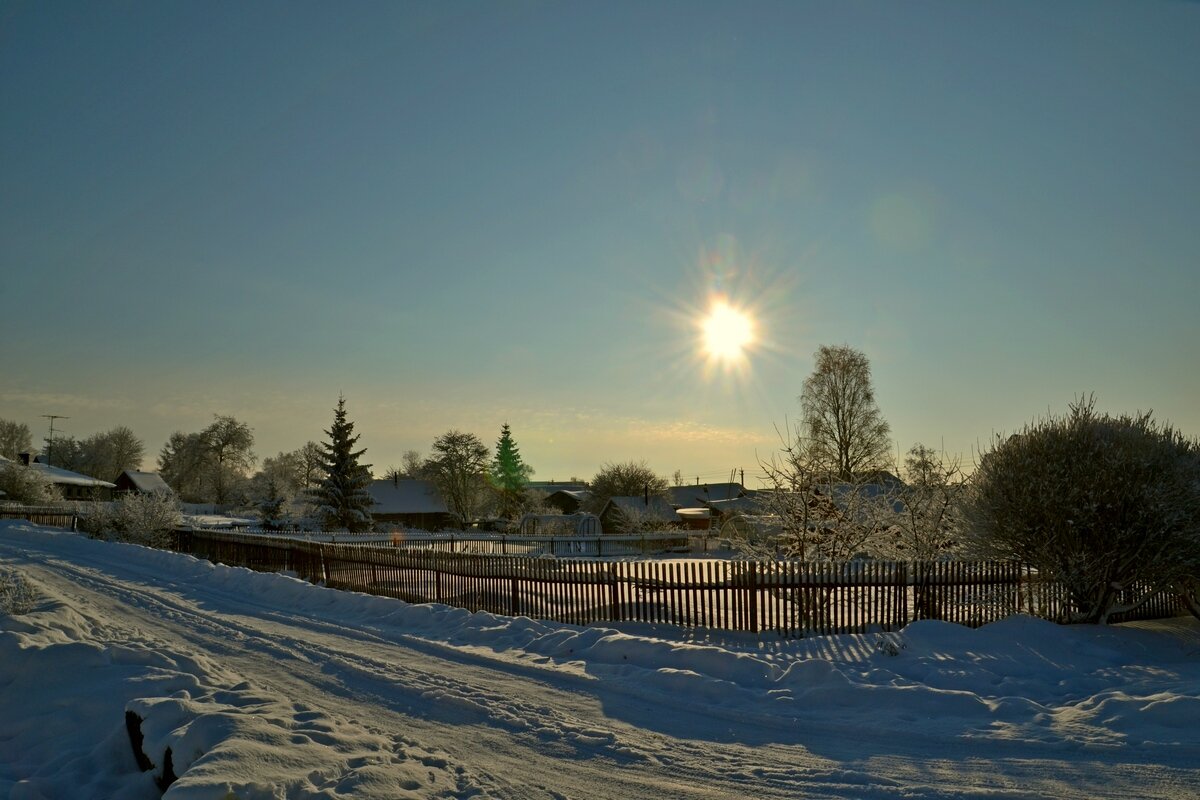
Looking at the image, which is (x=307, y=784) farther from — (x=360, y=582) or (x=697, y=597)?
(x=360, y=582)

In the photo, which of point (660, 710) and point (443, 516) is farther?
point (443, 516)

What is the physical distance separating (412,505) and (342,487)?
79.0 ft

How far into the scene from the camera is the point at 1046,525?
13.3m

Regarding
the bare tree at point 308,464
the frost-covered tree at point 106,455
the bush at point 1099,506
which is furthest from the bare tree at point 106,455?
the bush at point 1099,506

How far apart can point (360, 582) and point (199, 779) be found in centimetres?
1509

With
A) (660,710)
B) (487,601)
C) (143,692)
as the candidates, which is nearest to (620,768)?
(660,710)

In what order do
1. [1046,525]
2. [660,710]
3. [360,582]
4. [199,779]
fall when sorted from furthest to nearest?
1. [360,582]
2. [1046,525]
3. [660,710]
4. [199,779]

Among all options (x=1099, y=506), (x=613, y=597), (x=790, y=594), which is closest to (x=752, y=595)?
(x=790, y=594)

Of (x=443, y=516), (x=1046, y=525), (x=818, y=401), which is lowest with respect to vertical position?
(x=443, y=516)

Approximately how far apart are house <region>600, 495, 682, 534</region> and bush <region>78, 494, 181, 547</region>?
37.0 m

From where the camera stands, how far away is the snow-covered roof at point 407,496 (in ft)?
232

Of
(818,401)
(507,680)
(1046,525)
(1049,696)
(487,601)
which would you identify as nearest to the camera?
(1049,696)

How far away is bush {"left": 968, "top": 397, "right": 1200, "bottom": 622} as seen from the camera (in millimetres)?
12523

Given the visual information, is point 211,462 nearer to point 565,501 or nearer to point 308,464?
point 308,464
